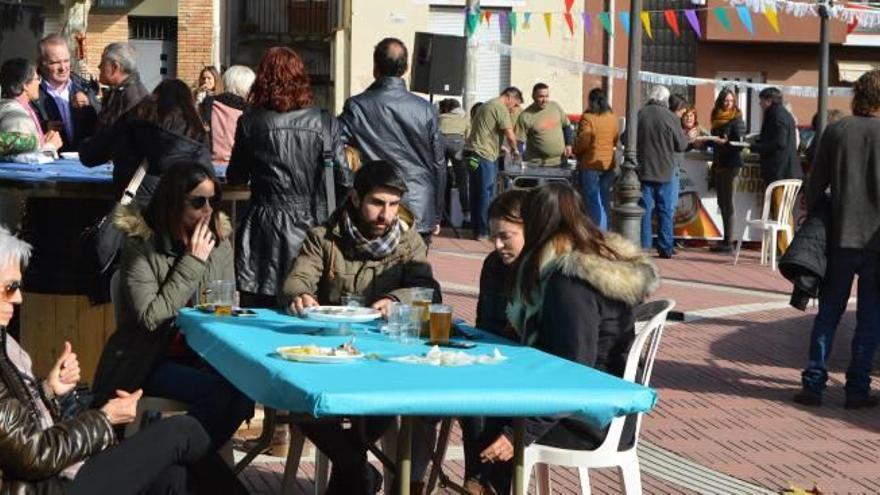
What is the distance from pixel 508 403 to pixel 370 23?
1229 inches

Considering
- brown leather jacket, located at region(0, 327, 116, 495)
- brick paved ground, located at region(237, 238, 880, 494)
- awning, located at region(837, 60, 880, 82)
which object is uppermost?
awning, located at region(837, 60, 880, 82)

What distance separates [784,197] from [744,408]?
26.5 ft

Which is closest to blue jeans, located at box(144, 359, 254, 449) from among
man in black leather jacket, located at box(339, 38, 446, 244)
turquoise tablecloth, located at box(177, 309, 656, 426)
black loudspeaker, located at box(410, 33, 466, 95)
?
turquoise tablecloth, located at box(177, 309, 656, 426)

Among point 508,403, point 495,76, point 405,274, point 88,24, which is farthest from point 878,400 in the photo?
point 88,24

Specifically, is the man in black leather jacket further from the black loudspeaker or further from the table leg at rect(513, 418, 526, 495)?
the black loudspeaker

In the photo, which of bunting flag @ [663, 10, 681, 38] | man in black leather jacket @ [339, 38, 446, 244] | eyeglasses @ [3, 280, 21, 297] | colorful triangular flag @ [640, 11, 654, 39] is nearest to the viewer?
eyeglasses @ [3, 280, 21, 297]

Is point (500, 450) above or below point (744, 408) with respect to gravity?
above

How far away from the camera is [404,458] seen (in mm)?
5254

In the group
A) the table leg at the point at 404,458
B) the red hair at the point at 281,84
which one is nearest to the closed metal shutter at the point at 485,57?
the red hair at the point at 281,84

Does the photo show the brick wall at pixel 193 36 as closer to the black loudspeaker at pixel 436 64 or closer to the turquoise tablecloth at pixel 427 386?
Result: the black loudspeaker at pixel 436 64

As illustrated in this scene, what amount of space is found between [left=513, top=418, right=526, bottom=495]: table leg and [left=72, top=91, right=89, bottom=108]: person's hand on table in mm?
6762

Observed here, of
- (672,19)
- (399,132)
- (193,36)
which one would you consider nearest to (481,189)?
(399,132)

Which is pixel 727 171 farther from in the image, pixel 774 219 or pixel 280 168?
pixel 280 168

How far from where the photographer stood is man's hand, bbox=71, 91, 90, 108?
11.6 metres
